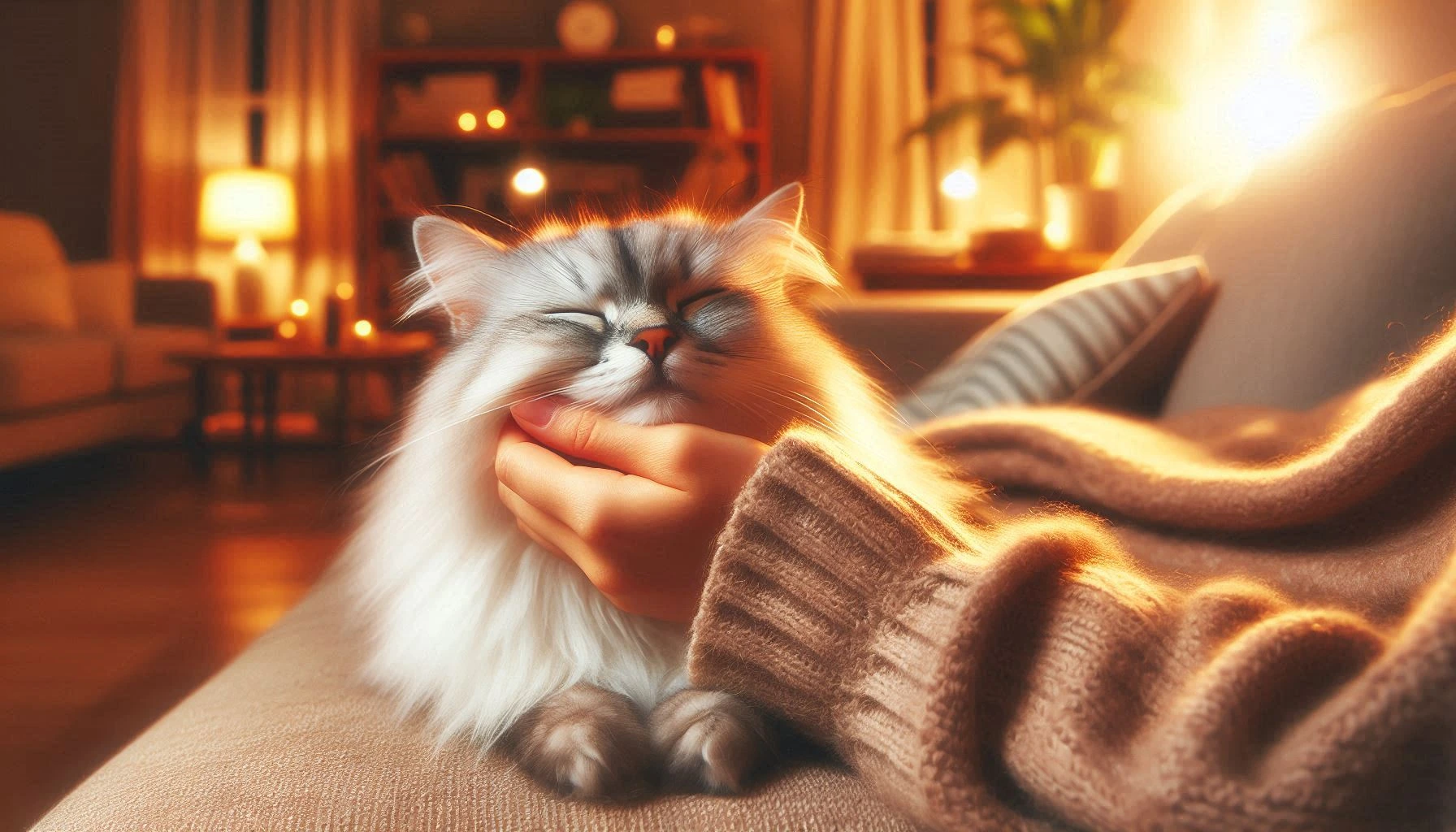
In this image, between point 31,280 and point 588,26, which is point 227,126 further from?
point 588,26

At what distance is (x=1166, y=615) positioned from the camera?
490 millimetres

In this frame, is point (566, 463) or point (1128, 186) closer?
point (566, 463)

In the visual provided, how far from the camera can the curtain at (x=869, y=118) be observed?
199 inches

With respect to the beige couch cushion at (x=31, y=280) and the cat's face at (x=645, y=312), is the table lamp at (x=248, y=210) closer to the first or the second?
the beige couch cushion at (x=31, y=280)

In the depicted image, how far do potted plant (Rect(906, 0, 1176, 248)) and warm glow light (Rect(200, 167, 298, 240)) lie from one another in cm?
349

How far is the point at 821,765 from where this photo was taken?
582 millimetres

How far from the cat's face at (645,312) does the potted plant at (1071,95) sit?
250cm

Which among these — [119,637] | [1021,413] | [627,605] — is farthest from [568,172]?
[627,605]

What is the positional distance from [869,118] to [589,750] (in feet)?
16.5

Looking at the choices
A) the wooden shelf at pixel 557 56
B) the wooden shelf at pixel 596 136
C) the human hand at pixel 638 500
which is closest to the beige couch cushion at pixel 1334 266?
the human hand at pixel 638 500

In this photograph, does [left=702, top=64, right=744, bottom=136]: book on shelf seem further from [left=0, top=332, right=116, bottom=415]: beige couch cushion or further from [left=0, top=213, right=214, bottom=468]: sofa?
[left=0, top=332, right=116, bottom=415]: beige couch cushion

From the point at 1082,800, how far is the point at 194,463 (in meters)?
4.41

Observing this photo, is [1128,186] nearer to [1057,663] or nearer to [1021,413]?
[1021,413]

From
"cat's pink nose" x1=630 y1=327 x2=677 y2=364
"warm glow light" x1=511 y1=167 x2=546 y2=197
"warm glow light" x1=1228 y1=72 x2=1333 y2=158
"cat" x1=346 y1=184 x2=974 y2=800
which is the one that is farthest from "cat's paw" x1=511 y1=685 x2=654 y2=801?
"warm glow light" x1=1228 y1=72 x2=1333 y2=158
